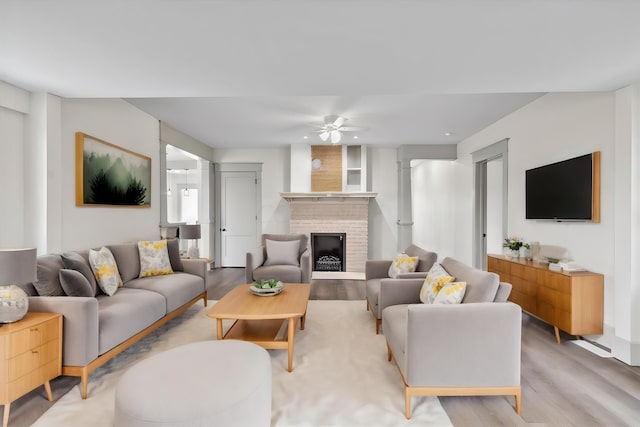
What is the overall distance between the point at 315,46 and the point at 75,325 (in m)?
2.49

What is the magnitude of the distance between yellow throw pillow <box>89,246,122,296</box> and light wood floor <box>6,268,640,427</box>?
76 centimetres

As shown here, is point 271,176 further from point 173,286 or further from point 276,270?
point 173,286

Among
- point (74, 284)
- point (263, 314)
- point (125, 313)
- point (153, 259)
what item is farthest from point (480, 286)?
point (153, 259)

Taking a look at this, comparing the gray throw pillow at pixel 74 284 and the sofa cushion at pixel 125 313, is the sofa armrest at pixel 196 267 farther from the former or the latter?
the gray throw pillow at pixel 74 284

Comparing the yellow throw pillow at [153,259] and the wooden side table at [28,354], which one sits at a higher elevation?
the yellow throw pillow at [153,259]

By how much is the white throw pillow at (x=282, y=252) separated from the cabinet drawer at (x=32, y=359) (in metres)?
2.93

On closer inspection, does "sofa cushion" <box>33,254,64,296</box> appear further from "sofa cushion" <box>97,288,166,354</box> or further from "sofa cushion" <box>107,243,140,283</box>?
"sofa cushion" <box>107,243,140,283</box>

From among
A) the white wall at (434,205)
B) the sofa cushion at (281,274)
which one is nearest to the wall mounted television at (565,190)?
the white wall at (434,205)

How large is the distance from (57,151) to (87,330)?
180 centimetres

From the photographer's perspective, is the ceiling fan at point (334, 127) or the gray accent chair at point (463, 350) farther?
the ceiling fan at point (334, 127)

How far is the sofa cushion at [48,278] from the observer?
7.71 ft

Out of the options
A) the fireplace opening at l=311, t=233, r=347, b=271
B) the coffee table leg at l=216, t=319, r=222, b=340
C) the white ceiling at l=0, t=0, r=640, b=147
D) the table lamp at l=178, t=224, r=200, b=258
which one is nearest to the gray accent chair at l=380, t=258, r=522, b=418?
the coffee table leg at l=216, t=319, r=222, b=340

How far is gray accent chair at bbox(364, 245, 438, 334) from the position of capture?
3.01m

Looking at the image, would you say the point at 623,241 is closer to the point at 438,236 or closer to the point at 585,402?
the point at 585,402
